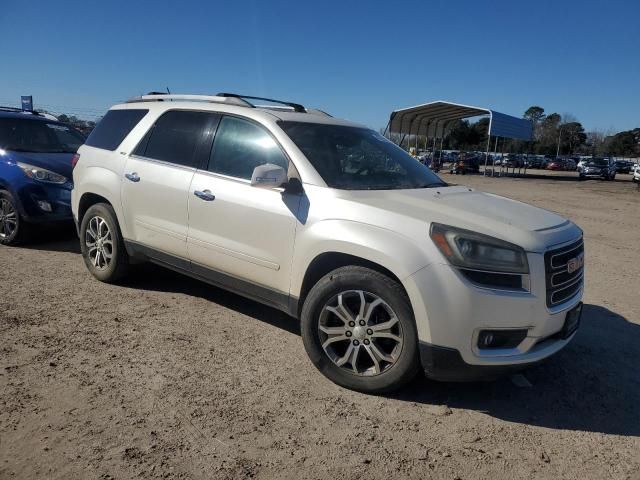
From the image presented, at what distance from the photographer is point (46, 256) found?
6.36 meters

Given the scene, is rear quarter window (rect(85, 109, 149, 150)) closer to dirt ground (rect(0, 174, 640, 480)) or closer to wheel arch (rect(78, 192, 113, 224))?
wheel arch (rect(78, 192, 113, 224))

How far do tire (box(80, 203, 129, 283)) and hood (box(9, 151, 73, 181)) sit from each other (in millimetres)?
1900

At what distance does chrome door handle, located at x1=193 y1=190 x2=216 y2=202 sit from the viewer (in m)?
4.05

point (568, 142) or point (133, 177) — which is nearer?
point (133, 177)

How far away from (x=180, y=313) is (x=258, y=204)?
1486 millimetres

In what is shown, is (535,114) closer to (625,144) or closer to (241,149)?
(625,144)

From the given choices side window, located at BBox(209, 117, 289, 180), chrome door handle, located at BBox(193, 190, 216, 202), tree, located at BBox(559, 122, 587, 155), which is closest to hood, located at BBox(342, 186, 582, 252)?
side window, located at BBox(209, 117, 289, 180)

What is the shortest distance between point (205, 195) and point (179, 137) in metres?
0.82

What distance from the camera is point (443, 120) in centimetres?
3938

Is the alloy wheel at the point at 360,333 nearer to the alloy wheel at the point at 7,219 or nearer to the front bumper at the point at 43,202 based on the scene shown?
the front bumper at the point at 43,202

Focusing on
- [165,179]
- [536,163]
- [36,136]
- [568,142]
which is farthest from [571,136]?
[165,179]

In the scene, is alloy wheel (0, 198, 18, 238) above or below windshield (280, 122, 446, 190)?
below

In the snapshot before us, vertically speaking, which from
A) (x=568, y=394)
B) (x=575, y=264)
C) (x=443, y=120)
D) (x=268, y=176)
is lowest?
(x=568, y=394)

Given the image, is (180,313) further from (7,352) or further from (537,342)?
(537,342)
